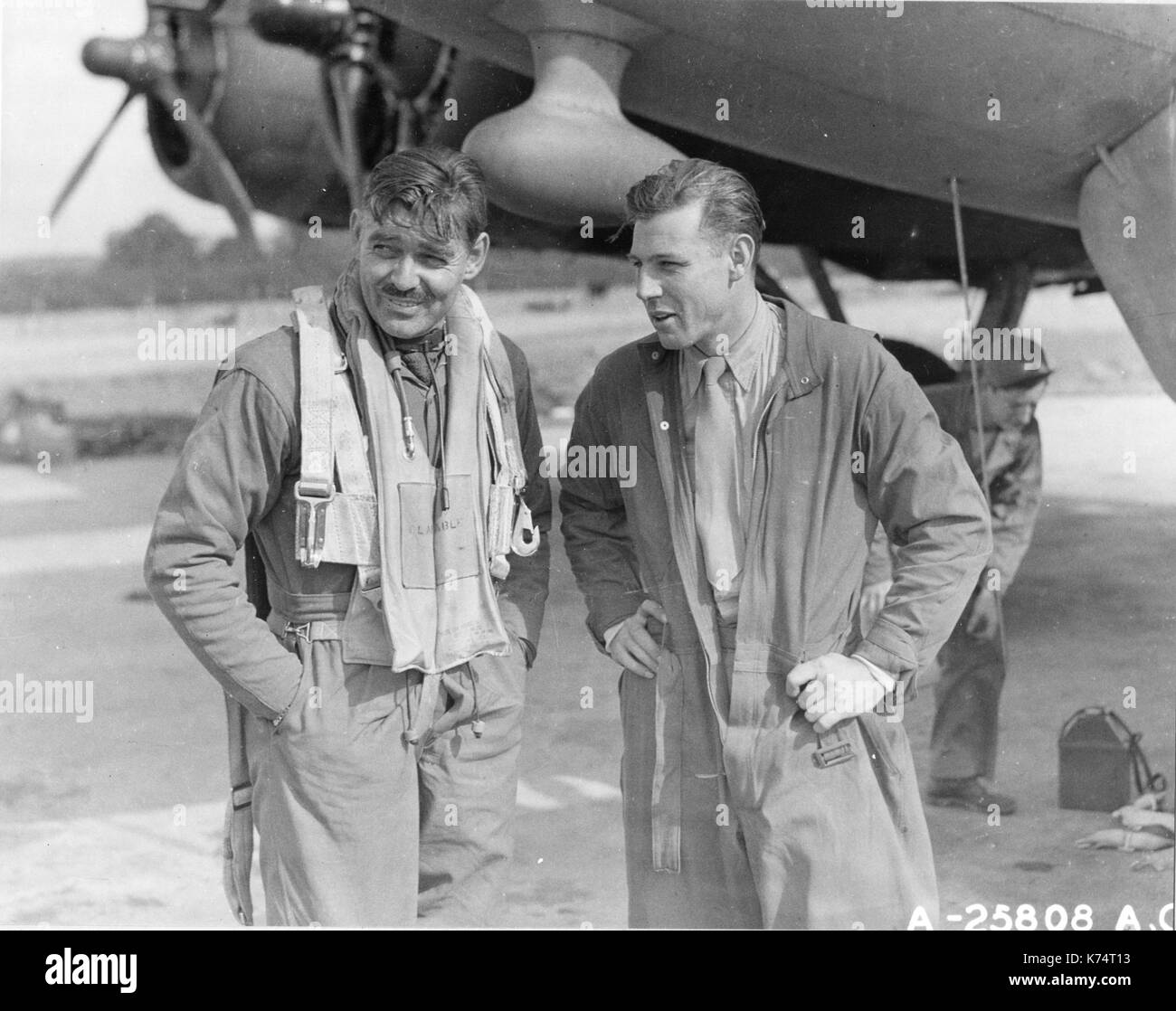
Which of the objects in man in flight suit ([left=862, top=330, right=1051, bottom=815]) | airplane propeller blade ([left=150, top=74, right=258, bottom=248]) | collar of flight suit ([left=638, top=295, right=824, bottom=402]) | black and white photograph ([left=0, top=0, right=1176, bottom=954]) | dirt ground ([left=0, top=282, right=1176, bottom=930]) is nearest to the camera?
black and white photograph ([left=0, top=0, right=1176, bottom=954])

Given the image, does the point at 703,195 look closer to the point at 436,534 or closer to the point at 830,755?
the point at 436,534

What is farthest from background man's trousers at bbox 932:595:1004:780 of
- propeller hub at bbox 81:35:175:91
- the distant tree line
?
propeller hub at bbox 81:35:175:91

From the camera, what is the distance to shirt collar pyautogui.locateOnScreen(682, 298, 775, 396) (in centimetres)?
251

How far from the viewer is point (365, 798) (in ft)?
7.69

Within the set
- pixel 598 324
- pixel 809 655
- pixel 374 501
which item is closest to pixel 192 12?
pixel 598 324

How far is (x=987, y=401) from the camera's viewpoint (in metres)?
4.77

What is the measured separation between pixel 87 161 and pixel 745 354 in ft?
12.0

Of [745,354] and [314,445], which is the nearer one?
[314,445]

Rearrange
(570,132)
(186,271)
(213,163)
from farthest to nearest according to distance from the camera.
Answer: (213,163), (186,271), (570,132)

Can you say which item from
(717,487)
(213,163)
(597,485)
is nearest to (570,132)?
(597,485)

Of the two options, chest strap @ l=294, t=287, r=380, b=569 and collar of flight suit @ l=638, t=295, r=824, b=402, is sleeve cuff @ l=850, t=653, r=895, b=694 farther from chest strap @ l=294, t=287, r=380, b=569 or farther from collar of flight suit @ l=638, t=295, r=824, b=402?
chest strap @ l=294, t=287, r=380, b=569

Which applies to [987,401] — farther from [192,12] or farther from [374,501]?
[192,12]

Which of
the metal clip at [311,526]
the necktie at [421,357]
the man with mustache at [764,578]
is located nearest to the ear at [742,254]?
the man with mustache at [764,578]

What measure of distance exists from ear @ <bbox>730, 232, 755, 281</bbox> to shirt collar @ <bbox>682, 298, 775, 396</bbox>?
0.29 ft
